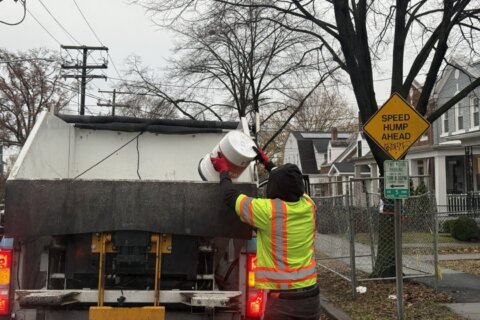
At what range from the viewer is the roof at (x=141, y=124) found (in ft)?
19.8

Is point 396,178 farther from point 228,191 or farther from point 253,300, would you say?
point 228,191

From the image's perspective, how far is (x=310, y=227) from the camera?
152 inches

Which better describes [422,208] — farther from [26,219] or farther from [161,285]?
[26,219]

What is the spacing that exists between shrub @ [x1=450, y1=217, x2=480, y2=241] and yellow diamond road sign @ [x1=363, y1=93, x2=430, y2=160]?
41.5 ft

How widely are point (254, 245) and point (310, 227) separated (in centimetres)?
57

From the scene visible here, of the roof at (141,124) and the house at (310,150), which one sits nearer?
the roof at (141,124)

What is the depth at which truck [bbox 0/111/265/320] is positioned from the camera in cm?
376

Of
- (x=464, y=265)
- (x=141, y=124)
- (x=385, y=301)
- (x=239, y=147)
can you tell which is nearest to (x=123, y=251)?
(x=239, y=147)

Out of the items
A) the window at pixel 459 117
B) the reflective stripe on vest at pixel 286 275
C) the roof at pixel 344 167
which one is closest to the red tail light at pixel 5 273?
the reflective stripe on vest at pixel 286 275

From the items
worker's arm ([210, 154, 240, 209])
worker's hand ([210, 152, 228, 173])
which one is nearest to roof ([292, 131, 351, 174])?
worker's hand ([210, 152, 228, 173])

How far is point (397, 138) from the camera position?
269 inches

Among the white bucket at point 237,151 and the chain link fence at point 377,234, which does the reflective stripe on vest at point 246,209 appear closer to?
the white bucket at point 237,151

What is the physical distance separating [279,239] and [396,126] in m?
3.69

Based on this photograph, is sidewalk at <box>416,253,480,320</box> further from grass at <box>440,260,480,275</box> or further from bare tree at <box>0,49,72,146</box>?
bare tree at <box>0,49,72,146</box>
